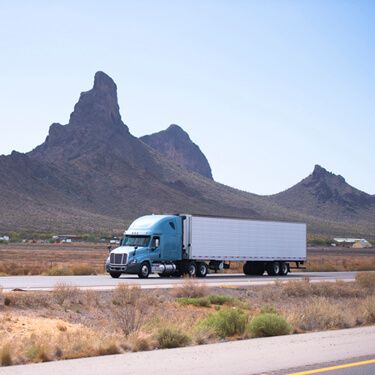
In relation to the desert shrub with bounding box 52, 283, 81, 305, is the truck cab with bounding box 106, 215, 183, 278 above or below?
above

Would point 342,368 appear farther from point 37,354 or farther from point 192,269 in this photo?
point 192,269

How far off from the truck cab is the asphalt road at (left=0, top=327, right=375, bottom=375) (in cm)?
2334

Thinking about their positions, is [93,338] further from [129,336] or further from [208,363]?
[208,363]

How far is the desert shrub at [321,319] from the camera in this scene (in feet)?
61.7

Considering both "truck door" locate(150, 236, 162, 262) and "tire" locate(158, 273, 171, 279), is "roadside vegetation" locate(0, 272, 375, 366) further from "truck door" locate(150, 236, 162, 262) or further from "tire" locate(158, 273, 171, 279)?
"tire" locate(158, 273, 171, 279)

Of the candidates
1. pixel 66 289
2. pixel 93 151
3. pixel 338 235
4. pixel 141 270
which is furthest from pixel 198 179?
pixel 66 289

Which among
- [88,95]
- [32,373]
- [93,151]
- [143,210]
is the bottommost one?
[32,373]

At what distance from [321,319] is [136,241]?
868 inches

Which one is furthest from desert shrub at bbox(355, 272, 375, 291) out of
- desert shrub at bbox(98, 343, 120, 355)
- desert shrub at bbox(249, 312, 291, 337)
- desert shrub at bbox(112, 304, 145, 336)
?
desert shrub at bbox(98, 343, 120, 355)

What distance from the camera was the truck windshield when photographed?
4016cm

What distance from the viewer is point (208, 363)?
1260 cm

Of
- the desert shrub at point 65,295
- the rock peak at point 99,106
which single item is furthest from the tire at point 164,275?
the rock peak at point 99,106

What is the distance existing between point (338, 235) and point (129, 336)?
451 ft

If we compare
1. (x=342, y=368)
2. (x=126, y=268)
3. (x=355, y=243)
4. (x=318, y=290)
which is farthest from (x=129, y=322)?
(x=355, y=243)
